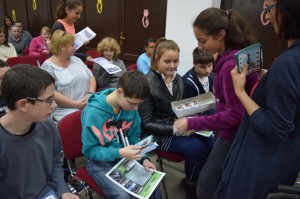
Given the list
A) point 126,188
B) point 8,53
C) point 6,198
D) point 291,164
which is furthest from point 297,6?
point 8,53

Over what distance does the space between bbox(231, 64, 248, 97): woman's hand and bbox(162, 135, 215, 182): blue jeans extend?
0.96 metres

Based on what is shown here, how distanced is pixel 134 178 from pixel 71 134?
517 mm

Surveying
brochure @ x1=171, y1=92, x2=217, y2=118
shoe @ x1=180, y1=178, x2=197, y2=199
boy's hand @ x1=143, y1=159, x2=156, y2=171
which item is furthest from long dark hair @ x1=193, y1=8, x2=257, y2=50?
shoe @ x1=180, y1=178, x2=197, y2=199

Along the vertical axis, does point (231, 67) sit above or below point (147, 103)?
above

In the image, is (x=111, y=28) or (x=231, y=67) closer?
(x=231, y=67)

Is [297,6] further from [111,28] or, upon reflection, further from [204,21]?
[111,28]

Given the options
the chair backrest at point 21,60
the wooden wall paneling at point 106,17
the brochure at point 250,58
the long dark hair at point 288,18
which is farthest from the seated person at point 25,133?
the wooden wall paneling at point 106,17

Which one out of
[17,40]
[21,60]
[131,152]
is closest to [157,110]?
[131,152]

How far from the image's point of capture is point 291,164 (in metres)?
1.14

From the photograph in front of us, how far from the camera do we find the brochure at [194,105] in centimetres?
169

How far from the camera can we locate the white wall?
399 cm

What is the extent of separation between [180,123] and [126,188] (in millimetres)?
491

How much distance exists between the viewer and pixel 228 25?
1.34 metres

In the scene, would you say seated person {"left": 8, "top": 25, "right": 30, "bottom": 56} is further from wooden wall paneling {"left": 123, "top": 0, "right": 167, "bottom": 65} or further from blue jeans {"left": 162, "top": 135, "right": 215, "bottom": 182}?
blue jeans {"left": 162, "top": 135, "right": 215, "bottom": 182}
